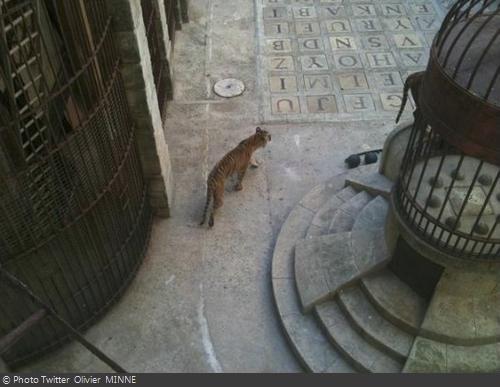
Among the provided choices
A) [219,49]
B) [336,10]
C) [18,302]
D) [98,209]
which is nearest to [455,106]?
[98,209]

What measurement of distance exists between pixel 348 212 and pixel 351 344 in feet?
6.35

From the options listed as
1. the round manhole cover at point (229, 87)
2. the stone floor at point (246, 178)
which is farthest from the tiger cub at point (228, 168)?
the round manhole cover at point (229, 87)

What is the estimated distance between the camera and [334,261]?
6203 millimetres

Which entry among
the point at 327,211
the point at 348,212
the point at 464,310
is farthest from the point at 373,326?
the point at 327,211

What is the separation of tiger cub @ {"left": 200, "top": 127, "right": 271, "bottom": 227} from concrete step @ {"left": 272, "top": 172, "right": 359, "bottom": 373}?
103 cm

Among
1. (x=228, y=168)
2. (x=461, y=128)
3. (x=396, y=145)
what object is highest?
→ (x=461, y=128)

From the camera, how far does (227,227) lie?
23.9 ft

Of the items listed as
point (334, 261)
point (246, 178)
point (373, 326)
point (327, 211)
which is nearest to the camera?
point (373, 326)

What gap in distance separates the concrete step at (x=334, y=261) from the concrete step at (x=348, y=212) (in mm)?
264

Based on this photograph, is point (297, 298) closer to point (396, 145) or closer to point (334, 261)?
point (334, 261)

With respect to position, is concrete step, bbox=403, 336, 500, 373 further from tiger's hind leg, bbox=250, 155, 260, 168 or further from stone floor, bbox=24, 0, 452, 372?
tiger's hind leg, bbox=250, 155, 260, 168

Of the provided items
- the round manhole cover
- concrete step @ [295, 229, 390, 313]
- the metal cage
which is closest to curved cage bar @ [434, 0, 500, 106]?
concrete step @ [295, 229, 390, 313]

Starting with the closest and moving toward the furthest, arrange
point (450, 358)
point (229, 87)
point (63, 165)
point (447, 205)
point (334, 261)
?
point (63, 165) → point (450, 358) → point (447, 205) → point (334, 261) → point (229, 87)

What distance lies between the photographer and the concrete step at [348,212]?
265 inches
